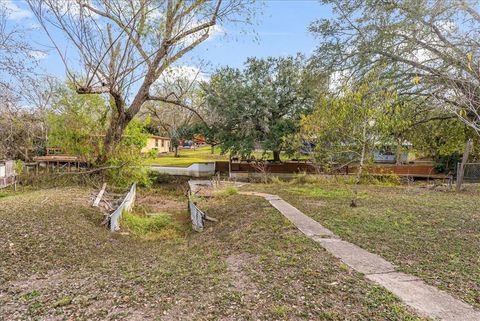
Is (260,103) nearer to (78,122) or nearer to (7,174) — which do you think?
(78,122)

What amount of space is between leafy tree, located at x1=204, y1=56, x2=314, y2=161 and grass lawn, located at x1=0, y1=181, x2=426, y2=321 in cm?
1024

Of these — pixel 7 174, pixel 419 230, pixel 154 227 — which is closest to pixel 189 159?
pixel 7 174

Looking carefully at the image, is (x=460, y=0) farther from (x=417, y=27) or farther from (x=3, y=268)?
(x=3, y=268)

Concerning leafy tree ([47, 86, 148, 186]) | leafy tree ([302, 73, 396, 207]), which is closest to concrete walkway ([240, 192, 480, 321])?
leafy tree ([302, 73, 396, 207])

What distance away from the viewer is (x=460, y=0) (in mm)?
8719

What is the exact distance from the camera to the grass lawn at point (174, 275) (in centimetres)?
273

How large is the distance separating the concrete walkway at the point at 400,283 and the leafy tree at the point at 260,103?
11.3m

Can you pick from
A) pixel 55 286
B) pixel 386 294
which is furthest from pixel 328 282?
pixel 55 286

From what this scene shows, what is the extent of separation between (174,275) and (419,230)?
14.5 ft

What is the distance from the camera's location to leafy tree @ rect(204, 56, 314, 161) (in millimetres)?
16125

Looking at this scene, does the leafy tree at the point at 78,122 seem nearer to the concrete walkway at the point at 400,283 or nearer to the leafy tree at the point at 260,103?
the leafy tree at the point at 260,103

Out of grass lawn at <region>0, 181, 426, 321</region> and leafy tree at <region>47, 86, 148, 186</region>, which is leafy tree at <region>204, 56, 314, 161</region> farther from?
grass lawn at <region>0, 181, 426, 321</region>

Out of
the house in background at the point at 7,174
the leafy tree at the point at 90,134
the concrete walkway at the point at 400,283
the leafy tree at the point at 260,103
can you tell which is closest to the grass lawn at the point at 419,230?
the concrete walkway at the point at 400,283

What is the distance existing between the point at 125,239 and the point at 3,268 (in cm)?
224
